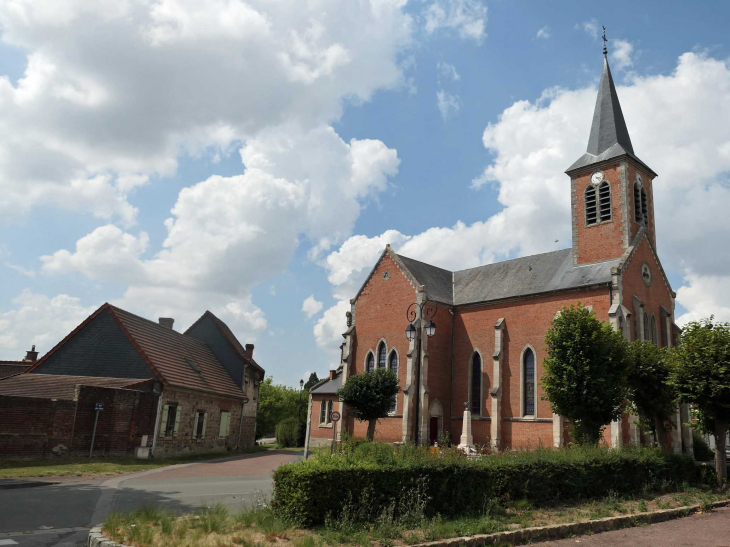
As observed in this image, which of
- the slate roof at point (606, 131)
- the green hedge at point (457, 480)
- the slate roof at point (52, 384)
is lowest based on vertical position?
the green hedge at point (457, 480)

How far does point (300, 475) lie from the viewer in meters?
9.70

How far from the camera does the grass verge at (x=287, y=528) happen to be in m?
8.35

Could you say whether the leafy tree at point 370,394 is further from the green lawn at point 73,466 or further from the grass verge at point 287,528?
the grass verge at point 287,528

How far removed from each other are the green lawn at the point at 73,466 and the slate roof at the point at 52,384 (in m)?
3.05

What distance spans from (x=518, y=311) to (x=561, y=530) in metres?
21.7

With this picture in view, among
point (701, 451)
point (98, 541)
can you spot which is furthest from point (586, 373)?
point (98, 541)

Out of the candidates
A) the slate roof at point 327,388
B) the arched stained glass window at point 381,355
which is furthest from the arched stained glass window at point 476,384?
the slate roof at point 327,388

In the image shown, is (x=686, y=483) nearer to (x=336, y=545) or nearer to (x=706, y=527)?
(x=706, y=527)

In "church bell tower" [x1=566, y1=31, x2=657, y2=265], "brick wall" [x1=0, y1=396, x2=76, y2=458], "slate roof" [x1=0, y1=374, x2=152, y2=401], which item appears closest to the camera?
"brick wall" [x1=0, y1=396, x2=76, y2=458]

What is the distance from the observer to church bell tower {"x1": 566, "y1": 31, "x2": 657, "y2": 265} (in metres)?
30.6

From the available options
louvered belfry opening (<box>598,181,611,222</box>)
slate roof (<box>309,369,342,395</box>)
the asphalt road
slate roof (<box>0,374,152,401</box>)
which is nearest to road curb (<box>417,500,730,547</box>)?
the asphalt road

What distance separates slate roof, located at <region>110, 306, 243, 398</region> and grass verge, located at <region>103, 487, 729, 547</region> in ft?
59.3

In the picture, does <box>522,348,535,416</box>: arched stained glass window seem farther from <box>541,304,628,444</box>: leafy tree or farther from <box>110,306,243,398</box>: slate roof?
<box>110,306,243,398</box>: slate roof

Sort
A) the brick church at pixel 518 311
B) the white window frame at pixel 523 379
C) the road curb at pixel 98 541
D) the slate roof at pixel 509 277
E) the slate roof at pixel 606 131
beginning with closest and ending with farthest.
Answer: the road curb at pixel 98 541
the brick church at pixel 518 311
the white window frame at pixel 523 379
the slate roof at pixel 509 277
the slate roof at pixel 606 131
